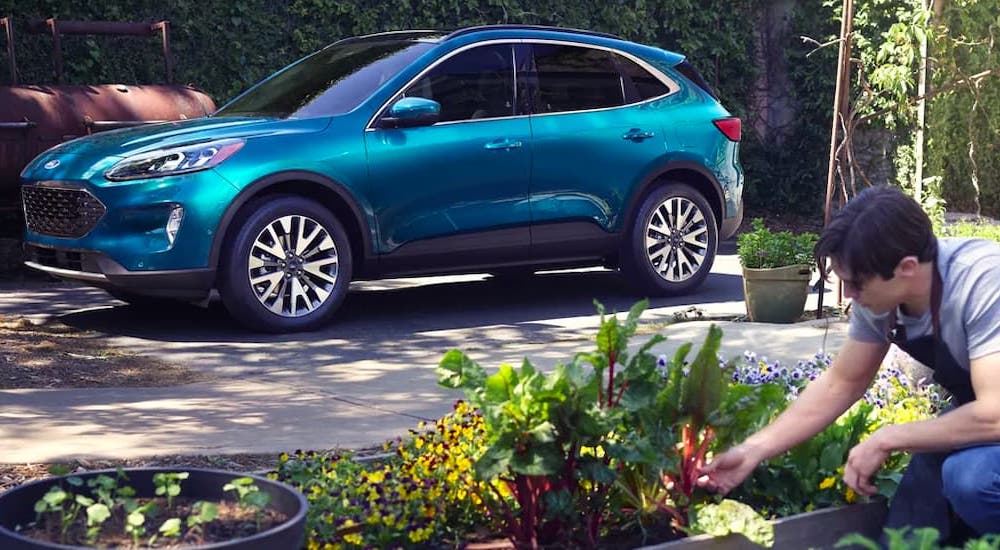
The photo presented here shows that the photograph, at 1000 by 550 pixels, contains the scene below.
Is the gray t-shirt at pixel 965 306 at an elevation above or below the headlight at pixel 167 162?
below

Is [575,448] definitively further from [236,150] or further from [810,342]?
[236,150]

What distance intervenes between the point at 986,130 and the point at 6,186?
35.7 feet

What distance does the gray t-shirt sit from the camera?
365cm

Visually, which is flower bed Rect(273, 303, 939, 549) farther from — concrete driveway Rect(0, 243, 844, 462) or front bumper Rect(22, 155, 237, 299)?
front bumper Rect(22, 155, 237, 299)

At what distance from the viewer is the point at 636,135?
32.3ft

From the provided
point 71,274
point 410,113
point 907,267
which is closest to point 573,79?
point 410,113

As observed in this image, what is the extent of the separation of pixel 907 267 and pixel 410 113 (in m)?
5.44

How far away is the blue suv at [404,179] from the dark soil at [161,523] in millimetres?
5054

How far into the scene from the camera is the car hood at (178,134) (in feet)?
27.6

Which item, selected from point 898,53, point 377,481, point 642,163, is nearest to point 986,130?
point 898,53

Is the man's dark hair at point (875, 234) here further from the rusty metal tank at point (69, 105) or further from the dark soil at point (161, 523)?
the rusty metal tank at point (69, 105)

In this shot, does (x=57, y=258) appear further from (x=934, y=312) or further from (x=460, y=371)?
(x=934, y=312)

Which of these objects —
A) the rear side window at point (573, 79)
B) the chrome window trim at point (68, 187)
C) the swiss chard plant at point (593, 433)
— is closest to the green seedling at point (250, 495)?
the swiss chard plant at point (593, 433)

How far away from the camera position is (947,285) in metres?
3.75
